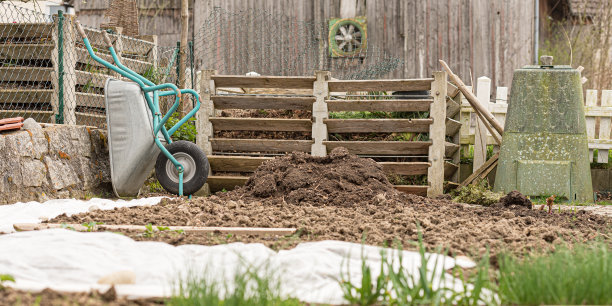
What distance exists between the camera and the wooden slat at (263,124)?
747 centimetres

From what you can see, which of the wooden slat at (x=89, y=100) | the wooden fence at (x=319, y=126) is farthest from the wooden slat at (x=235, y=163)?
the wooden slat at (x=89, y=100)

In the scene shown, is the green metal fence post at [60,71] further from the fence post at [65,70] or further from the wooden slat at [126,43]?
the wooden slat at [126,43]

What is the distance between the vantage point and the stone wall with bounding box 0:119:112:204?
19.2 ft

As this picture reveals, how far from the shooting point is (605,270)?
249 cm

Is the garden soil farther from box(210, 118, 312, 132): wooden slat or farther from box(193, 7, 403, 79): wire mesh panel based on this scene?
box(193, 7, 403, 79): wire mesh panel

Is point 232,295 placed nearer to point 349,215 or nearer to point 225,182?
point 349,215

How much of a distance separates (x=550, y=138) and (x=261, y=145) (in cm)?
304

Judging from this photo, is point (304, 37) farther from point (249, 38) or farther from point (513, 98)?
point (513, 98)

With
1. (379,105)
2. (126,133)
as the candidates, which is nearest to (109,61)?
(126,133)

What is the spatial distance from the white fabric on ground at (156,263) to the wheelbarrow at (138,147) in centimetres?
312

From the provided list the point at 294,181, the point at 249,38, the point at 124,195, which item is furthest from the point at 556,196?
the point at 249,38

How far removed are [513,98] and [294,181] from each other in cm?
266

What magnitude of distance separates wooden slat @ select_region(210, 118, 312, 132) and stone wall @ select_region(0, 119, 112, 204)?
1.29 meters

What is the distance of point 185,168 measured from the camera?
6750 millimetres
